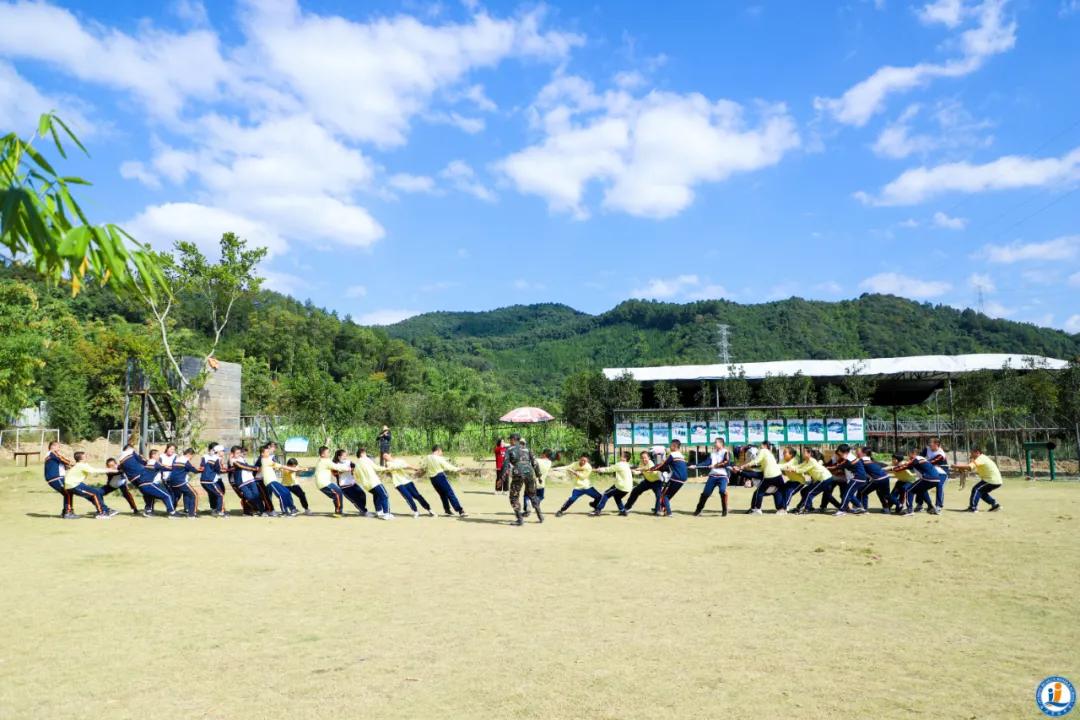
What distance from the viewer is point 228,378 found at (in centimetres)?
2381

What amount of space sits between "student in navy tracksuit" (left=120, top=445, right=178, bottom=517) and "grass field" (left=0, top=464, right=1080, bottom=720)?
217cm

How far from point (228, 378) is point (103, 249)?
23324 mm

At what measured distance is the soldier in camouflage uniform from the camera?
1338cm

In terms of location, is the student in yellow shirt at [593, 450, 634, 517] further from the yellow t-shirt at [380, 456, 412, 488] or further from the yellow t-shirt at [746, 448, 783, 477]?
the yellow t-shirt at [380, 456, 412, 488]

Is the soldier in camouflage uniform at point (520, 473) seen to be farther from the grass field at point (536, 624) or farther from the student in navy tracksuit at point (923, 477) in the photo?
the student in navy tracksuit at point (923, 477)

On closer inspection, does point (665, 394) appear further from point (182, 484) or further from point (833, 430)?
point (182, 484)

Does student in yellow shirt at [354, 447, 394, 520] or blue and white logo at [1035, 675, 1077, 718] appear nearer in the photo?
blue and white logo at [1035, 675, 1077, 718]

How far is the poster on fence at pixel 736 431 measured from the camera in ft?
77.2

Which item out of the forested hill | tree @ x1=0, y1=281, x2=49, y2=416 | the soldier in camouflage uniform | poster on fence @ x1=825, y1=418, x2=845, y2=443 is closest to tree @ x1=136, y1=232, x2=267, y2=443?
tree @ x1=0, y1=281, x2=49, y2=416

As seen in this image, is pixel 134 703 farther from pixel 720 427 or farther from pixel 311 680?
pixel 720 427

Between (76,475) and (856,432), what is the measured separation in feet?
65.2

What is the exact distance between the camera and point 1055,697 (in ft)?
15.4

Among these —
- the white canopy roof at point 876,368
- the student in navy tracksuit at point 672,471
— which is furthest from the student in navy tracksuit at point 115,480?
the white canopy roof at point 876,368

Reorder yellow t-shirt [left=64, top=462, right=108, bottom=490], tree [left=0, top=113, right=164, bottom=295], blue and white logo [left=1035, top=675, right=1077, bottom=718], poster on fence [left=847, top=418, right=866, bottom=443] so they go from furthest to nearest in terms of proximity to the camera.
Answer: poster on fence [left=847, top=418, right=866, bottom=443], yellow t-shirt [left=64, top=462, right=108, bottom=490], blue and white logo [left=1035, top=675, right=1077, bottom=718], tree [left=0, top=113, right=164, bottom=295]
